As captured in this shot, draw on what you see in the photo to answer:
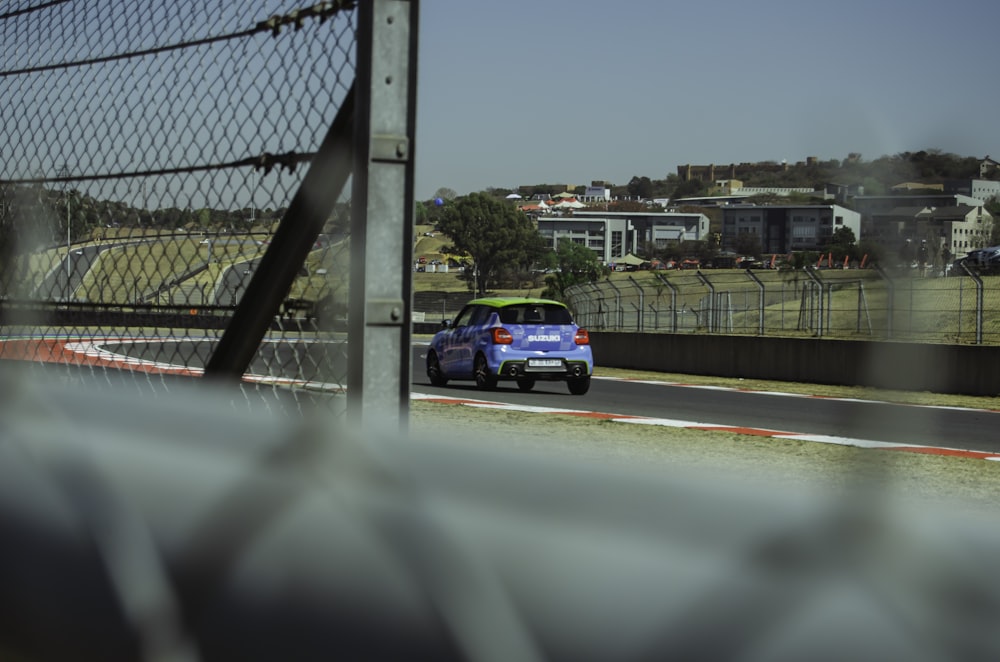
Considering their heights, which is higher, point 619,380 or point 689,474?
point 689,474

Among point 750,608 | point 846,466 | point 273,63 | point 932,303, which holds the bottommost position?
point 750,608

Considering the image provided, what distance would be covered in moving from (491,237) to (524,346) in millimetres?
107618

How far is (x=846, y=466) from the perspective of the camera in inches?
43.3

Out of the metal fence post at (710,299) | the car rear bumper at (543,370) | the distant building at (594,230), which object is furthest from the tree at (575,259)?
the car rear bumper at (543,370)

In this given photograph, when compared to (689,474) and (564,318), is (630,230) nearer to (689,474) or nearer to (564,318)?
(564,318)

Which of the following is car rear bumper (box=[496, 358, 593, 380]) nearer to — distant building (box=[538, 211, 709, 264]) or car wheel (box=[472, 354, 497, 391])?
car wheel (box=[472, 354, 497, 391])

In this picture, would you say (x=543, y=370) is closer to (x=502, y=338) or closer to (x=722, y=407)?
(x=502, y=338)

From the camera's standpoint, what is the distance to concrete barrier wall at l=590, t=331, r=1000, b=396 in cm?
2061

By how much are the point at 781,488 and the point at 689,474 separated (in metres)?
0.09

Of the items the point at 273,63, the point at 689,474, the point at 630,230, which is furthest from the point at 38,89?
the point at 630,230

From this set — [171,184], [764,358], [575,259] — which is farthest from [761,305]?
[575,259]

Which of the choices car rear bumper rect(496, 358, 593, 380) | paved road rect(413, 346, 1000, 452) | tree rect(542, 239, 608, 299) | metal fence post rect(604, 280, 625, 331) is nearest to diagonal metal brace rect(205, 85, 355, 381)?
paved road rect(413, 346, 1000, 452)

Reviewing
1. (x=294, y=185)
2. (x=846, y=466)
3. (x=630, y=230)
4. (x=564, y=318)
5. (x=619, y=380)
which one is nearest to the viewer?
(x=846, y=466)

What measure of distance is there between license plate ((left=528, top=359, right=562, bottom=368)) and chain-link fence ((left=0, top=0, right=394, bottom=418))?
14.9 m
